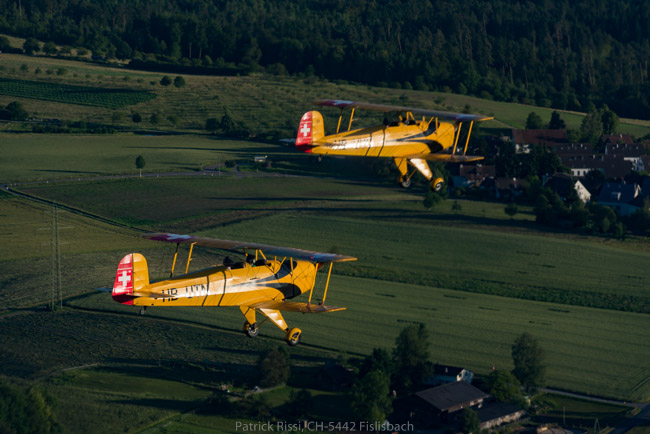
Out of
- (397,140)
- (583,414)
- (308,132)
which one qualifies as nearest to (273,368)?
(583,414)

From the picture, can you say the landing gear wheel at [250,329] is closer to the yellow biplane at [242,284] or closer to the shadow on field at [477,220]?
the yellow biplane at [242,284]

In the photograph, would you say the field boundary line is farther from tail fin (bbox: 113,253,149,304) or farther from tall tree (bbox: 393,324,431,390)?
tail fin (bbox: 113,253,149,304)

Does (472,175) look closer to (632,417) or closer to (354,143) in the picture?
(632,417)

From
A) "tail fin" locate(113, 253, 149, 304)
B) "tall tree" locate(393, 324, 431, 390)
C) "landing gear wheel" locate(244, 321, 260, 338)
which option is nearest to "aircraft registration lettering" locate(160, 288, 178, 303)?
"tail fin" locate(113, 253, 149, 304)

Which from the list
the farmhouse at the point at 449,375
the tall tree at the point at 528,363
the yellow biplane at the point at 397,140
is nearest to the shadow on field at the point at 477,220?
the farmhouse at the point at 449,375

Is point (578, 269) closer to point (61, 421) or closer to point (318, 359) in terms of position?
point (318, 359)

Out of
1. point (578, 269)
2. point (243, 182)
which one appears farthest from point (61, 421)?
point (243, 182)
